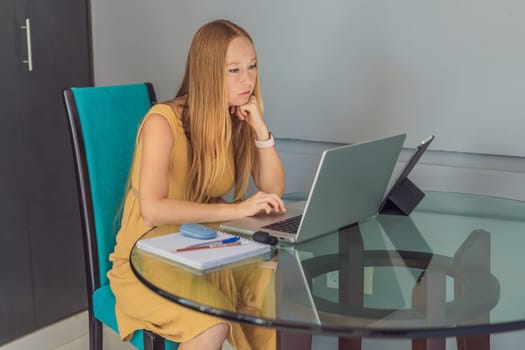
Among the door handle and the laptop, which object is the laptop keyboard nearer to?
the laptop

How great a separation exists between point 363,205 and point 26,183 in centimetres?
152

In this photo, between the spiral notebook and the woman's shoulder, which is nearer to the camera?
the spiral notebook

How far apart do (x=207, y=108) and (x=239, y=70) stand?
0.42 feet

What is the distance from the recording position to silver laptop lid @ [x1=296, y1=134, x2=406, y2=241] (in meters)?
1.40

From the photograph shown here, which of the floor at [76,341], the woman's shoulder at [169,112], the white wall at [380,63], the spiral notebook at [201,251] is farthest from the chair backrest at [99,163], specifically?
the floor at [76,341]

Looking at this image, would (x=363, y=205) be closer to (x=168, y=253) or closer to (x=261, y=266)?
(x=261, y=266)

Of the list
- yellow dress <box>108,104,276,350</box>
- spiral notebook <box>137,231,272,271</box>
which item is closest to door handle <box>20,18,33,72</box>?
yellow dress <box>108,104,276,350</box>

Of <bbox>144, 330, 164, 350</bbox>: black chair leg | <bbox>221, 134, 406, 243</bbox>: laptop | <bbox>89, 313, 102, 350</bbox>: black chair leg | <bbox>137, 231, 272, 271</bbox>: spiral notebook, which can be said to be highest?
<bbox>221, 134, 406, 243</bbox>: laptop

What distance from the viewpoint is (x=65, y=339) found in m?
2.85

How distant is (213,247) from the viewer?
1415 millimetres

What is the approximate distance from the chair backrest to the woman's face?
38cm

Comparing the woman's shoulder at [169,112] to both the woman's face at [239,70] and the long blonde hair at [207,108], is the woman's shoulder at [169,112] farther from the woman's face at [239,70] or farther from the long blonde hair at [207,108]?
the woman's face at [239,70]

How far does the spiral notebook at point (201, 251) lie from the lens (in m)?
1.33

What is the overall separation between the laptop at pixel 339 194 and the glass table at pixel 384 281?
39 millimetres
